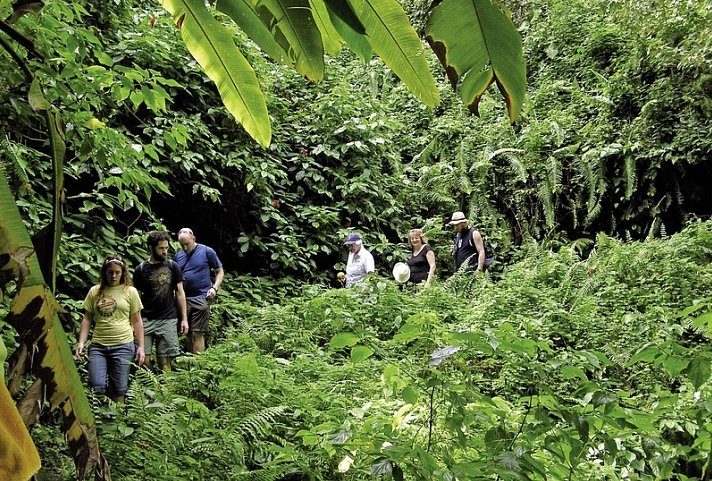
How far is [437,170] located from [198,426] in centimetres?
882

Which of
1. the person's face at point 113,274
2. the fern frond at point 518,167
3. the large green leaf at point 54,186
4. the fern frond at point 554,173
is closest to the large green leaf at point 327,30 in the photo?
the large green leaf at point 54,186

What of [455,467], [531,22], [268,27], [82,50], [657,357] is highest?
[531,22]

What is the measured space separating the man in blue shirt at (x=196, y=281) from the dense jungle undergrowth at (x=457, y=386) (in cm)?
42

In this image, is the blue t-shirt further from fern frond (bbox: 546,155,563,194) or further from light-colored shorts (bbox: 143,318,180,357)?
fern frond (bbox: 546,155,563,194)

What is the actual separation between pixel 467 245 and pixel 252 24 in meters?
7.52

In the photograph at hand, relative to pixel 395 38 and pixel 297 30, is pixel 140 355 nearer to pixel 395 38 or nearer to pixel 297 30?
pixel 297 30

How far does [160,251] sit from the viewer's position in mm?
5801

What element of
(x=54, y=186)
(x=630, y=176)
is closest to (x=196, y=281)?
(x=54, y=186)

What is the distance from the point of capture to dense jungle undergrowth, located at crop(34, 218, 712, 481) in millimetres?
1798

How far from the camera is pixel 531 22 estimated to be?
13656 millimetres

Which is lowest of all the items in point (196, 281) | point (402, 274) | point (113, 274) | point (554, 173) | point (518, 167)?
point (402, 274)

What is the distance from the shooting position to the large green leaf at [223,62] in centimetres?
134

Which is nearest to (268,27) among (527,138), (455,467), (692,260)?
(455,467)

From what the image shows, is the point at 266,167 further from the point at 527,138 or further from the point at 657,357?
the point at 657,357
